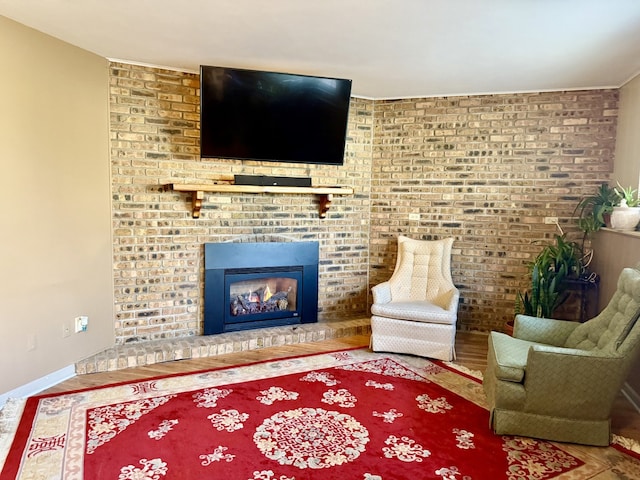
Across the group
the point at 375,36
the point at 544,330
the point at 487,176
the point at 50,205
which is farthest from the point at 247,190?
the point at 544,330

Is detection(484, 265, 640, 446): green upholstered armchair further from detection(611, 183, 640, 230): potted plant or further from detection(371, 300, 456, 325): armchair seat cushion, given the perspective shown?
detection(371, 300, 456, 325): armchair seat cushion

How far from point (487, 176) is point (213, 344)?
3.15 m

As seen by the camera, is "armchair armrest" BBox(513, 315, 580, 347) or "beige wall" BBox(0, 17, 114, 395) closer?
"beige wall" BBox(0, 17, 114, 395)

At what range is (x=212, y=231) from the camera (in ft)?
13.4

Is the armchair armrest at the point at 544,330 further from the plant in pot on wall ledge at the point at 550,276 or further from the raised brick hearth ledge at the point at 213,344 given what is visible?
the raised brick hearth ledge at the point at 213,344

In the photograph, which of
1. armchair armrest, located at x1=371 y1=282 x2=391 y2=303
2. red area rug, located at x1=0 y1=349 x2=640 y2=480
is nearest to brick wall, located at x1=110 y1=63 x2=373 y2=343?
red area rug, located at x1=0 y1=349 x2=640 y2=480

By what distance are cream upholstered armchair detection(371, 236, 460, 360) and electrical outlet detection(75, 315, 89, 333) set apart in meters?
2.39

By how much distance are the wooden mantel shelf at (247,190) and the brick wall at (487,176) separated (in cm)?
65

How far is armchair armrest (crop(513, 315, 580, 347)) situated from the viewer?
9.93 feet

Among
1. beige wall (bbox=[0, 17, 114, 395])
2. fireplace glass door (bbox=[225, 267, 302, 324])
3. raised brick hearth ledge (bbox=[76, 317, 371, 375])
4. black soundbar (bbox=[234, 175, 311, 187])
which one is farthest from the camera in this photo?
fireplace glass door (bbox=[225, 267, 302, 324])

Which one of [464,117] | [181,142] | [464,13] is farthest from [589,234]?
[181,142]

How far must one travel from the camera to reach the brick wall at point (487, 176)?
13.6 feet

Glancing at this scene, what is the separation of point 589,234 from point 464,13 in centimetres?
268

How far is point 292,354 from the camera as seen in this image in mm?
3869
